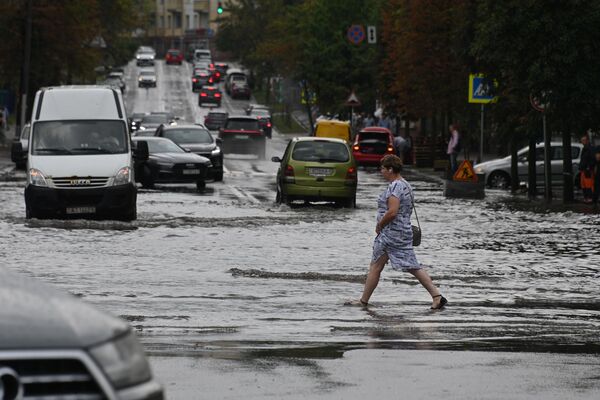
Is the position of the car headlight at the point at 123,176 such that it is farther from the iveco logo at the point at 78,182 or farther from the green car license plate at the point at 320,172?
the green car license plate at the point at 320,172

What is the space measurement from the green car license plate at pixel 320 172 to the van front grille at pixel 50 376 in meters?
27.1

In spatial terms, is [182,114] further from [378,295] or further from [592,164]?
[378,295]

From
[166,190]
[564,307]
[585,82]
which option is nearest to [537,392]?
[564,307]

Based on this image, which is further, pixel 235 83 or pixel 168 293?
pixel 235 83

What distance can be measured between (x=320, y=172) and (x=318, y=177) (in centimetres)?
13

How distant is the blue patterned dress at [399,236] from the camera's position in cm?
1544

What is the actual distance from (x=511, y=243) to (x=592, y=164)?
39.7 feet

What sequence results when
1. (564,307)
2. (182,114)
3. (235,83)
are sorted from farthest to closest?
(235,83) < (182,114) < (564,307)

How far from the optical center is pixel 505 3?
33406 millimetres

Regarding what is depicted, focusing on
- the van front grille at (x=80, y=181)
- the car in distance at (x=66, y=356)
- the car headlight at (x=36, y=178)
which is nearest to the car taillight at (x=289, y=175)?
the van front grille at (x=80, y=181)

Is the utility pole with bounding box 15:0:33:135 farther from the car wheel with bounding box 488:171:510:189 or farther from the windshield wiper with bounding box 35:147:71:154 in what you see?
the windshield wiper with bounding box 35:147:71:154

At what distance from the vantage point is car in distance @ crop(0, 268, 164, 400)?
5273mm

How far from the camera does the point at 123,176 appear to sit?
26.9 meters

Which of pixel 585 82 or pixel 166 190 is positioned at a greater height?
pixel 585 82
